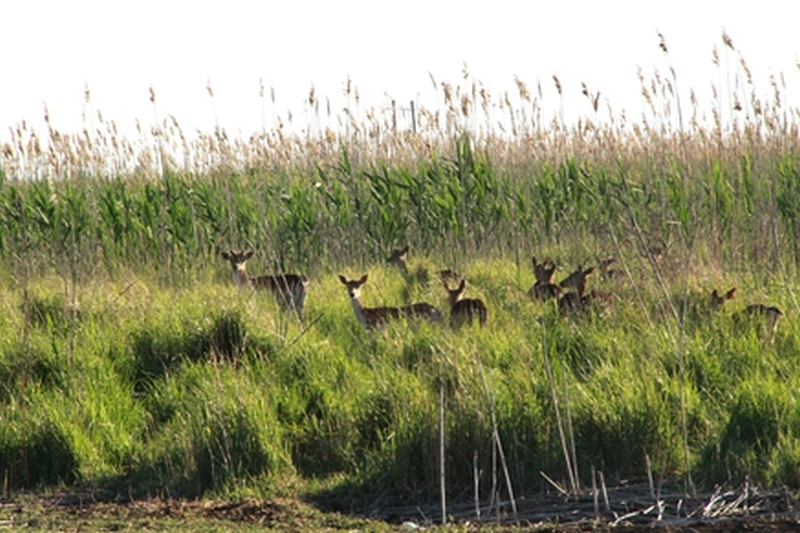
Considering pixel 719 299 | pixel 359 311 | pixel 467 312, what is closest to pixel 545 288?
pixel 467 312

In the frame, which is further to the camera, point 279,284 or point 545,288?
point 279,284

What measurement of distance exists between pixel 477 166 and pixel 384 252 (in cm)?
142

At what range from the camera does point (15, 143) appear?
49.0ft

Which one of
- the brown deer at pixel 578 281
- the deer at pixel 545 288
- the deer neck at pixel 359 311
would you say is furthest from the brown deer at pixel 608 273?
the deer neck at pixel 359 311

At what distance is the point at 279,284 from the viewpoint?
980cm

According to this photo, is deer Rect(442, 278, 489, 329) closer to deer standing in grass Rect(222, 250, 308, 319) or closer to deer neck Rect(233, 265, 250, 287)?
deer standing in grass Rect(222, 250, 308, 319)

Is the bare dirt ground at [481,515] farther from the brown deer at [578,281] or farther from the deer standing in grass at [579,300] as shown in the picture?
the brown deer at [578,281]

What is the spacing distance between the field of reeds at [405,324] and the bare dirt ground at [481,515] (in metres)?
0.16

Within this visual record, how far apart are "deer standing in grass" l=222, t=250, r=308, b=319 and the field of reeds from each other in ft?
0.56

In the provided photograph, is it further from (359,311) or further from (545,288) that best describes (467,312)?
(359,311)

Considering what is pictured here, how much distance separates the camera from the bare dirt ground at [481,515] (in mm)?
4988

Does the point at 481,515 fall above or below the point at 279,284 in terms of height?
below

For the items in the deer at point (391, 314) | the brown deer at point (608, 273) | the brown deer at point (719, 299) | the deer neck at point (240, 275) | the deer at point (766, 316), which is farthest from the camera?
the deer neck at point (240, 275)

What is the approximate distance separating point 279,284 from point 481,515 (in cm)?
465
